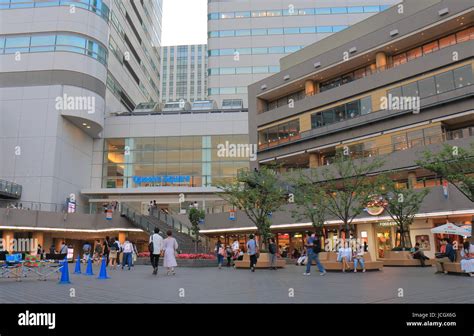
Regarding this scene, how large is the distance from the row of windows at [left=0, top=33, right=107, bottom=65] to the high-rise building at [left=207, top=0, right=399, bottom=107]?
2348 cm

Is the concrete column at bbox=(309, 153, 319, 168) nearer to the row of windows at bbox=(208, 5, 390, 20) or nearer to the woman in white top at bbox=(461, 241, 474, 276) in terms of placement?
the woman in white top at bbox=(461, 241, 474, 276)

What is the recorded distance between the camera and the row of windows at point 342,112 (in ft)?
120

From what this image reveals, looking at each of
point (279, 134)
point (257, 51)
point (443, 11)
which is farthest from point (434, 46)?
point (257, 51)

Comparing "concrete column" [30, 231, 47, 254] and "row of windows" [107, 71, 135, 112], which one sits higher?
"row of windows" [107, 71, 135, 112]

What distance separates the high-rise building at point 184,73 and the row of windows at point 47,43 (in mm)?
99162

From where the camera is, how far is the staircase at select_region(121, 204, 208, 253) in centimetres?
3519

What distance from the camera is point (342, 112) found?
126 feet

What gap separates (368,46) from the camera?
36.8m

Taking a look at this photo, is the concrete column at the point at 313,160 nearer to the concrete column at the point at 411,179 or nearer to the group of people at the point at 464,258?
the concrete column at the point at 411,179

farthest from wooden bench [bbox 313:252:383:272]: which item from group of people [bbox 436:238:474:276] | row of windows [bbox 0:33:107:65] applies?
row of windows [bbox 0:33:107:65]

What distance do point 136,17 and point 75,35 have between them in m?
20.5
